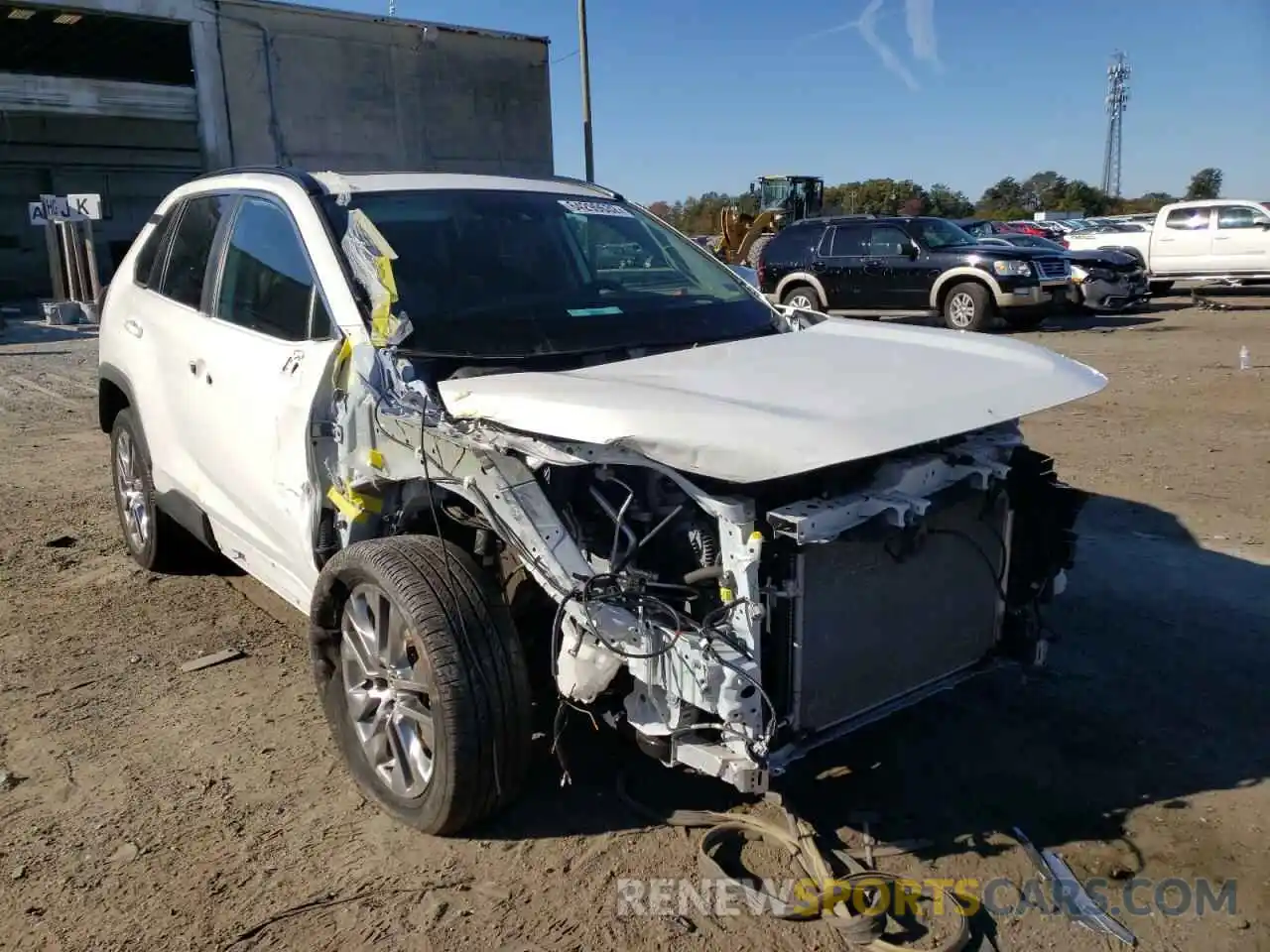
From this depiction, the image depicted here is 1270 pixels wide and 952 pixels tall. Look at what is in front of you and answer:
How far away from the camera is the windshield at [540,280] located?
3.46m

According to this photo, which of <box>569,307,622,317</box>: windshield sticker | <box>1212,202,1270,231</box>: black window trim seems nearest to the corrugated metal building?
<box>1212,202,1270,231</box>: black window trim

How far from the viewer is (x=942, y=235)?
16391 mm

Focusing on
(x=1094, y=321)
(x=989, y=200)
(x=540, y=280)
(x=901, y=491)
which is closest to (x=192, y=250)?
(x=540, y=280)

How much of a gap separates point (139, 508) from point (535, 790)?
3030 millimetres

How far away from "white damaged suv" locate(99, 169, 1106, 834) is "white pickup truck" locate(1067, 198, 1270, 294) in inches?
686

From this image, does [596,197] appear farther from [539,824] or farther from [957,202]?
[957,202]

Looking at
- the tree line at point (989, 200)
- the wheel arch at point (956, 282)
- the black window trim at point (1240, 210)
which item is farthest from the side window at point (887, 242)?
the tree line at point (989, 200)

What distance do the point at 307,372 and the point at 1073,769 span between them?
2755 mm

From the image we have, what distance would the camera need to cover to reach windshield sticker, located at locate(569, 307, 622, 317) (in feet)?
12.1

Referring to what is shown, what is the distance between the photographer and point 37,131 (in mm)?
30156

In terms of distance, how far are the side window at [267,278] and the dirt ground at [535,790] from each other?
140 cm

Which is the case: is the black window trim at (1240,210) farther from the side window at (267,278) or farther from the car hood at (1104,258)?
the side window at (267,278)

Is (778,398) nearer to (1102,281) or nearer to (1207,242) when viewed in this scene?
(1102,281)

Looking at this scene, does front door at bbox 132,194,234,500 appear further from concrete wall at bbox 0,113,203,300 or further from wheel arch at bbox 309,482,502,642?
concrete wall at bbox 0,113,203,300
